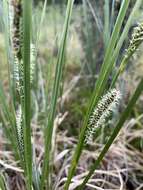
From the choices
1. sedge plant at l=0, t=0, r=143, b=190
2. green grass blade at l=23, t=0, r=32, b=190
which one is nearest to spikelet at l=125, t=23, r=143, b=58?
sedge plant at l=0, t=0, r=143, b=190

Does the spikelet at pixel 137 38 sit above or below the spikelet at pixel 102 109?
above

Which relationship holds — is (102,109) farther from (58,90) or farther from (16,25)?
(16,25)

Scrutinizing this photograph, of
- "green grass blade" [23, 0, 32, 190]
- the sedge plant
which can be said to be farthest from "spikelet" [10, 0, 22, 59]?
"green grass blade" [23, 0, 32, 190]

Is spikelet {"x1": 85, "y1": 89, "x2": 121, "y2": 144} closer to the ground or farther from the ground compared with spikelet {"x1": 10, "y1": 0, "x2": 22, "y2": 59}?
closer to the ground

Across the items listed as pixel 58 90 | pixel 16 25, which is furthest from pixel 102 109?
pixel 16 25

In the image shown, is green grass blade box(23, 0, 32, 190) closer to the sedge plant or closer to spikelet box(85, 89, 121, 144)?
the sedge plant

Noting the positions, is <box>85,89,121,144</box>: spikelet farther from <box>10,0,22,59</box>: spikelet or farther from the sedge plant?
<box>10,0,22,59</box>: spikelet

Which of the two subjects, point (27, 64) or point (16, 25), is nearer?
point (27, 64)

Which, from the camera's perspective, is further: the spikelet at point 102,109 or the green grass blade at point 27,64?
the spikelet at point 102,109

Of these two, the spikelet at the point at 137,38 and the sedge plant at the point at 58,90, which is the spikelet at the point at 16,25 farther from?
the spikelet at the point at 137,38

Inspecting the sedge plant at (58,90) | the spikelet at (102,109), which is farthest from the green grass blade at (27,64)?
the spikelet at (102,109)

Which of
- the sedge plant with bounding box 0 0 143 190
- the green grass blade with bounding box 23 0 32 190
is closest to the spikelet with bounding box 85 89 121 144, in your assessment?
the sedge plant with bounding box 0 0 143 190

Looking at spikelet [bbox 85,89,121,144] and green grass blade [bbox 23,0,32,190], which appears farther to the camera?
spikelet [bbox 85,89,121,144]
